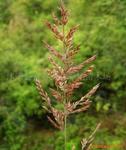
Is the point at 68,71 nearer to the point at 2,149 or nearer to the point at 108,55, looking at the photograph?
the point at 108,55

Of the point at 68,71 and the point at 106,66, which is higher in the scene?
the point at 68,71

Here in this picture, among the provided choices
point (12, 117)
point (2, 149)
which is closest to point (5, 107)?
point (12, 117)

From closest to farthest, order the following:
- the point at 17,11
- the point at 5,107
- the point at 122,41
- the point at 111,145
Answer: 1. the point at 111,145
2. the point at 122,41
3. the point at 5,107
4. the point at 17,11

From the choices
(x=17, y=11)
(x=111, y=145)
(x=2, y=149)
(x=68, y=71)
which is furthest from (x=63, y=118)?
(x=17, y=11)

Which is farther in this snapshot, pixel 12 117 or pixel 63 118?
pixel 12 117

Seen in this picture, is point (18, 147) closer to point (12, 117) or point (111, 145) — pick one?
point (12, 117)

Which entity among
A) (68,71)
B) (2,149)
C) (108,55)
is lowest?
(2,149)

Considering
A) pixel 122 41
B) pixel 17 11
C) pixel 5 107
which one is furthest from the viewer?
pixel 17 11
